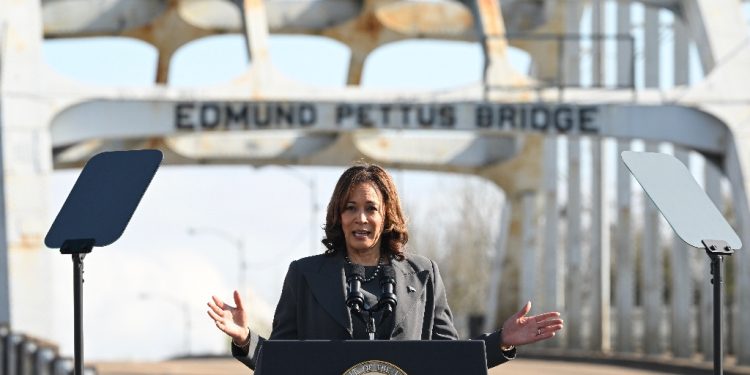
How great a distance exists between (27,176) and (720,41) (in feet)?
38.2

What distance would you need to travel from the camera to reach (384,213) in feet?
25.3

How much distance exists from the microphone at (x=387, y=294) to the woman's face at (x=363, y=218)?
16 cm

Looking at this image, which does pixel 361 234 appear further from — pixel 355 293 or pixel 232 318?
pixel 232 318

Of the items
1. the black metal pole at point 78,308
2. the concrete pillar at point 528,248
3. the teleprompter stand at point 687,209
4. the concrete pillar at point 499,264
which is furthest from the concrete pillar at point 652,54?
the black metal pole at point 78,308

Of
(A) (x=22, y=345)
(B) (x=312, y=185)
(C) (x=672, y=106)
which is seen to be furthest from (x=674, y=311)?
(B) (x=312, y=185)

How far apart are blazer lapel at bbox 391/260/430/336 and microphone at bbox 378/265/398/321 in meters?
0.04

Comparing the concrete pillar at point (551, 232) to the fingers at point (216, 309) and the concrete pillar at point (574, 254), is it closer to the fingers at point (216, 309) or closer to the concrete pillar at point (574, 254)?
the concrete pillar at point (574, 254)

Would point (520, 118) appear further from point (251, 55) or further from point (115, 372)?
point (115, 372)

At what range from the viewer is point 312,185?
7106 centimetres

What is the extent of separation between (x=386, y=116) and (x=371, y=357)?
25154mm

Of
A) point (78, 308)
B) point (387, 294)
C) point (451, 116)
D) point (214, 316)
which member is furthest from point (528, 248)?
point (387, 294)

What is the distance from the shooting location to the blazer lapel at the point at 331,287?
7.55m

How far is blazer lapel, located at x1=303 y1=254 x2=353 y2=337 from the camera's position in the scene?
7.55m

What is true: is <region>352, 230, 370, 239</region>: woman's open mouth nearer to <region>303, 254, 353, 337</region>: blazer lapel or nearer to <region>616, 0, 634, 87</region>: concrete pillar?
<region>303, 254, 353, 337</region>: blazer lapel
